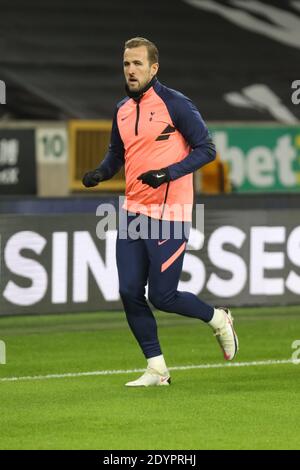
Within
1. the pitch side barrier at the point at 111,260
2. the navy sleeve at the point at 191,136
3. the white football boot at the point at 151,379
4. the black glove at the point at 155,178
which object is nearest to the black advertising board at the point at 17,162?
the pitch side barrier at the point at 111,260

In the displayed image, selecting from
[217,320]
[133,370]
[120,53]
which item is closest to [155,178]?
[217,320]

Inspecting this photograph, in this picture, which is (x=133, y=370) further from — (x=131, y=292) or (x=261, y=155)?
(x=261, y=155)

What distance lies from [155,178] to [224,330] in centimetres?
131

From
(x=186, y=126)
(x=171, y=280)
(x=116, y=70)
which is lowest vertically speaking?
(x=171, y=280)

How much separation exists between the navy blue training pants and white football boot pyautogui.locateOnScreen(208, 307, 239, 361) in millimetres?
336

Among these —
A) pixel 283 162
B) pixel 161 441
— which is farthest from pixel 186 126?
pixel 283 162

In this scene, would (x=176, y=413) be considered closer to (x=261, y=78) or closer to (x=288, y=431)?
(x=288, y=431)

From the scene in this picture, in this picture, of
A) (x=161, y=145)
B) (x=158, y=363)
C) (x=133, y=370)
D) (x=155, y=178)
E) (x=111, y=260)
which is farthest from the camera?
(x=111, y=260)

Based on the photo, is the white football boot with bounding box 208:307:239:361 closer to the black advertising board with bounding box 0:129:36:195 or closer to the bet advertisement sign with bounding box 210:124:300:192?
the black advertising board with bounding box 0:129:36:195

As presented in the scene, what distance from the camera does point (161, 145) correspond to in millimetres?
9234

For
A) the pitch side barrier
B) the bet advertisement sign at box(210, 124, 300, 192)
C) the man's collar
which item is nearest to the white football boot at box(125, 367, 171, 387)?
the man's collar

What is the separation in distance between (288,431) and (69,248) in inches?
237

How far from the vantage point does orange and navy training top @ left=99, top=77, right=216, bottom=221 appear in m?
9.19
